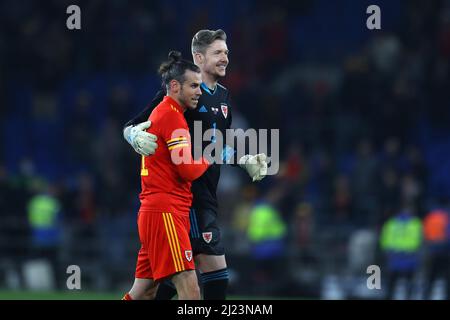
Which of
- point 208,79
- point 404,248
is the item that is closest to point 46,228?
point 404,248

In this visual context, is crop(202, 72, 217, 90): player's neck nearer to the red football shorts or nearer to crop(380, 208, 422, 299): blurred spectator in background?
the red football shorts

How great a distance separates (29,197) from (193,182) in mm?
10391

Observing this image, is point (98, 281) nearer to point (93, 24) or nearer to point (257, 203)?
point (257, 203)

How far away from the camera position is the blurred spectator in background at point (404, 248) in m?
15.2

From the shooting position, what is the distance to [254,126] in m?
17.9

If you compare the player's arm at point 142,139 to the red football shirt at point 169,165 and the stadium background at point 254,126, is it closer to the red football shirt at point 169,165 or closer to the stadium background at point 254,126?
the red football shirt at point 169,165

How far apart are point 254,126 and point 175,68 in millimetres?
10278

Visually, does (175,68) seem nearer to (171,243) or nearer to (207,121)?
(207,121)

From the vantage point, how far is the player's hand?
745cm
